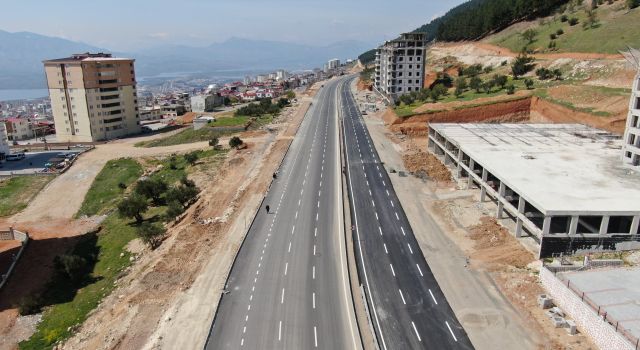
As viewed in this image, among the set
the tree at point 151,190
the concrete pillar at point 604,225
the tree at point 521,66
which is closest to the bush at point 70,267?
the tree at point 151,190

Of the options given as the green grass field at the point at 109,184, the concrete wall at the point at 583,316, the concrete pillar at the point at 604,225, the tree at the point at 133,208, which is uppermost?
the concrete pillar at the point at 604,225

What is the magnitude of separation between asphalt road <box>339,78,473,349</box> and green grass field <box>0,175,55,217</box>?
54.6 m

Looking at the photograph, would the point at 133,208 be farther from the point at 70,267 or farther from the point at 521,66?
the point at 521,66

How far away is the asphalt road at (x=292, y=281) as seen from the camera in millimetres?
28625

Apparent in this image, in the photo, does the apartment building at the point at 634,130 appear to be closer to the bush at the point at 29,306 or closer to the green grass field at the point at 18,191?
the bush at the point at 29,306

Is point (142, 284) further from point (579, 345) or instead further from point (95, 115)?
point (95, 115)

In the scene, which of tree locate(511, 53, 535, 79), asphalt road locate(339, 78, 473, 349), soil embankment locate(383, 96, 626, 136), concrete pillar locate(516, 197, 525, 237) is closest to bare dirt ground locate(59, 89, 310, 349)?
asphalt road locate(339, 78, 473, 349)

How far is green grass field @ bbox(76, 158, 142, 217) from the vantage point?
69.7m

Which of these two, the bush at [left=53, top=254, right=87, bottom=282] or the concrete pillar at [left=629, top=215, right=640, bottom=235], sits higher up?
the concrete pillar at [left=629, top=215, right=640, bottom=235]

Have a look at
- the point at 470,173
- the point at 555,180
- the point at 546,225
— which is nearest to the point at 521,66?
the point at 470,173

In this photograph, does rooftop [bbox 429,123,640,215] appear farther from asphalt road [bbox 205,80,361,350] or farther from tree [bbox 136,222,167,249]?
tree [bbox 136,222,167,249]

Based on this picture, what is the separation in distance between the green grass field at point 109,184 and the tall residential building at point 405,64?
7554 cm

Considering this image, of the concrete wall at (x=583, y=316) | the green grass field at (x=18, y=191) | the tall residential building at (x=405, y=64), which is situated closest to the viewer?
the concrete wall at (x=583, y=316)

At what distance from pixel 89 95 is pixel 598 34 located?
131 metres
